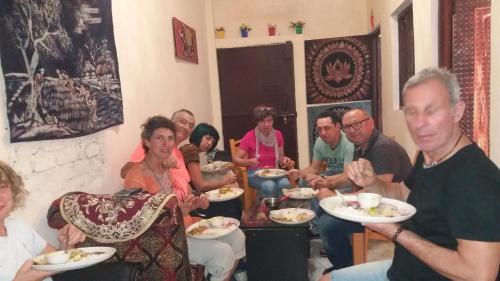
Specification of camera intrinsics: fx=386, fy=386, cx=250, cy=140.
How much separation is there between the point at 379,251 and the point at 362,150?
2.71 ft

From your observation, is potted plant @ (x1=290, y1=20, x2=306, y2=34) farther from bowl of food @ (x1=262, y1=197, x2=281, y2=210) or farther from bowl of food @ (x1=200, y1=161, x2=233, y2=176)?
bowl of food @ (x1=262, y1=197, x2=281, y2=210)

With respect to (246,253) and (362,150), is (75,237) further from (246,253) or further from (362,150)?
(362,150)

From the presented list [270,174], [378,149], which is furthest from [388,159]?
[270,174]

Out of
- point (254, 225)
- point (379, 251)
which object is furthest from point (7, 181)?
point (379, 251)

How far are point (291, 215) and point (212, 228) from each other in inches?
18.3

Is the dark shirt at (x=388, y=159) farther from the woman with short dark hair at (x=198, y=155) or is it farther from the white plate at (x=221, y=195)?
the woman with short dark hair at (x=198, y=155)

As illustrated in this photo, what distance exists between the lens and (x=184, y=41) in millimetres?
3844

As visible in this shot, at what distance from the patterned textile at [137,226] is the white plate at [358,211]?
0.64 m

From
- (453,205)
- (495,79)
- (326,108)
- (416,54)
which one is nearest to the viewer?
(453,205)

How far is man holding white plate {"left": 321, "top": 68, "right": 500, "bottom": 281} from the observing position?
974 mm

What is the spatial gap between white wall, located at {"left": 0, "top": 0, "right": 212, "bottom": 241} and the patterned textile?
0.15m

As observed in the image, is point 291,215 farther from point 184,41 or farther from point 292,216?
point 184,41

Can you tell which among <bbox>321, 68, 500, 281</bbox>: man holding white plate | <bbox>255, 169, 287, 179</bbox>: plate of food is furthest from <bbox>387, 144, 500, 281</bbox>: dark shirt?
<bbox>255, 169, 287, 179</bbox>: plate of food

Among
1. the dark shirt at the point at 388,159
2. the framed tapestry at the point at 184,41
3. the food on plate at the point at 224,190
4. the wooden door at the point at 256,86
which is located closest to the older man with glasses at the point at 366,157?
the dark shirt at the point at 388,159
